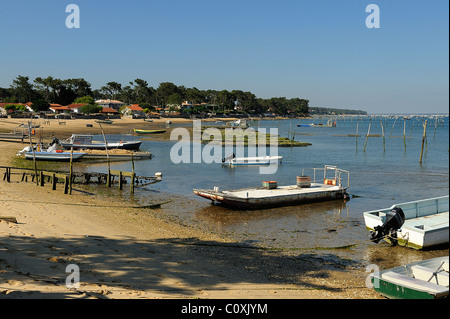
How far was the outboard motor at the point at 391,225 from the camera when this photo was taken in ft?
59.1

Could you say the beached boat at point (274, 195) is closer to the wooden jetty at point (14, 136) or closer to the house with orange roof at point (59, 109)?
the wooden jetty at point (14, 136)

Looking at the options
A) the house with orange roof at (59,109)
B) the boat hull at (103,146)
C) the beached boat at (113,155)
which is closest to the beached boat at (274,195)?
the beached boat at (113,155)

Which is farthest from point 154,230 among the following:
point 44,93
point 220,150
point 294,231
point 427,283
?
point 44,93

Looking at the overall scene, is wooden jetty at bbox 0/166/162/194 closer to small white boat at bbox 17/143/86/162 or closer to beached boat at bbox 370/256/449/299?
small white boat at bbox 17/143/86/162

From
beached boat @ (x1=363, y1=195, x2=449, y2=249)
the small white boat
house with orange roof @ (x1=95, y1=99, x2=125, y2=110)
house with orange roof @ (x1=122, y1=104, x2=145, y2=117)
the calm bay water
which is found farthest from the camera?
house with orange roof @ (x1=95, y1=99, x2=125, y2=110)

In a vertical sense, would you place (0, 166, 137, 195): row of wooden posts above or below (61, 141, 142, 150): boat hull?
below

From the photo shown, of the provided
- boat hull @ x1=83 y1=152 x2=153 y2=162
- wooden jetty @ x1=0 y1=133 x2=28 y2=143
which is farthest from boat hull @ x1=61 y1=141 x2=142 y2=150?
wooden jetty @ x1=0 y1=133 x2=28 y2=143

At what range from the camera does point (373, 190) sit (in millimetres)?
35719

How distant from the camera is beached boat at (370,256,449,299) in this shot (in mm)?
10883

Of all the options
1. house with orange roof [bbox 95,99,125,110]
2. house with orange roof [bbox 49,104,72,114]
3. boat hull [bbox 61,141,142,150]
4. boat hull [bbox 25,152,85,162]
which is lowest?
boat hull [bbox 25,152,85,162]

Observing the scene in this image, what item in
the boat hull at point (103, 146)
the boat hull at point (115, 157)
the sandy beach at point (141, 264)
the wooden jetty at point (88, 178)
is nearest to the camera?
the sandy beach at point (141, 264)

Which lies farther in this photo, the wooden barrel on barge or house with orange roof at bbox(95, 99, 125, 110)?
house with orange roof at bbox(95, 99, 125, 110)

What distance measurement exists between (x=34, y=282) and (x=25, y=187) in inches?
778
